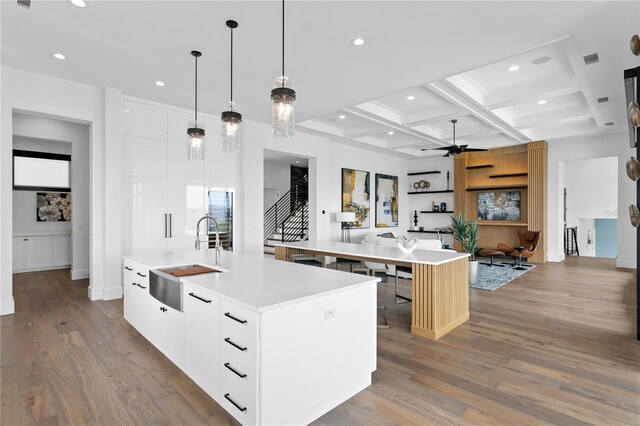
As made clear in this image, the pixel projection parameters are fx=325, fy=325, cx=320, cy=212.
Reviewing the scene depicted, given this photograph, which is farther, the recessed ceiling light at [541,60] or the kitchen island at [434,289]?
the recessed ceiling light at [541,60]

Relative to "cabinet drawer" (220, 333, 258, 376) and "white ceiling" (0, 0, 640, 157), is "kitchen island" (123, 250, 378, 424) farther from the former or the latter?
"white ceiling" (0, 0, 640, 157)

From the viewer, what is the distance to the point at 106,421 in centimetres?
198

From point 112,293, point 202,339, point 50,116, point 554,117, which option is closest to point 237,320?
point 202,339

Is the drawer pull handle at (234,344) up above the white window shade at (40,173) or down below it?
below

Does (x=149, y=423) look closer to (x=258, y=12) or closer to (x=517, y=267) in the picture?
(x=258, y=12)

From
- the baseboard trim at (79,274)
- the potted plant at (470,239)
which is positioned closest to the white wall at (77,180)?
the baseboard trim at (79,274)

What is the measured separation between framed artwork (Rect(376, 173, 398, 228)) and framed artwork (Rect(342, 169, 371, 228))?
20.5 inches

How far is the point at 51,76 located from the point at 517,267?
9015 mm

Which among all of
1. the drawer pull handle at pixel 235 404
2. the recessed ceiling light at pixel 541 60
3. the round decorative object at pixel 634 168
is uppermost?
the recessed ceiling light at pixel 541 60

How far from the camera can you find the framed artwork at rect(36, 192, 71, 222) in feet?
22.6

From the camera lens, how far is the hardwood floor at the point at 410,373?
2053 millimetres

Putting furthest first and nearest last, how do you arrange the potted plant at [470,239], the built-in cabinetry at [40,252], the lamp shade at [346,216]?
the lamp shade at [346,216]
the built-in cabinetry at [40,252]
the potted plant at [470,239]

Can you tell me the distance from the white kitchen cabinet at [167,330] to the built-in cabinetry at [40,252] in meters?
5.57

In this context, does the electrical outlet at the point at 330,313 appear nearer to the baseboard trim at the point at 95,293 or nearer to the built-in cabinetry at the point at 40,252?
the baseboard trim at the point at 95,293
